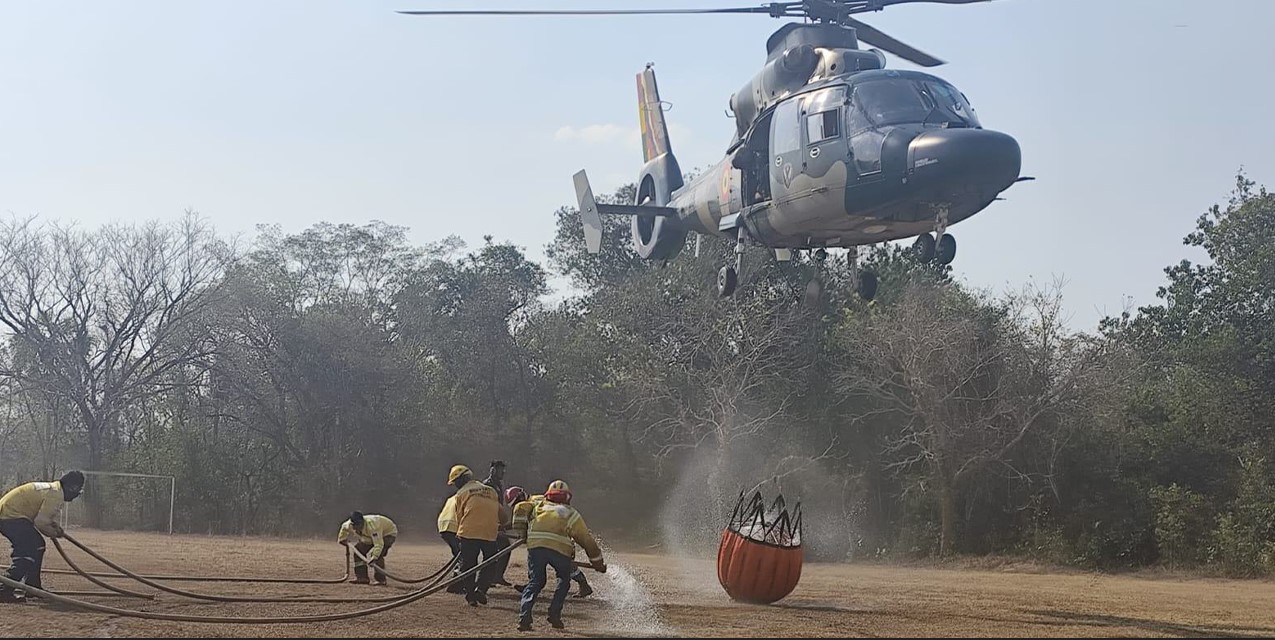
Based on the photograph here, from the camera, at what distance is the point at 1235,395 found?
33.8 meters

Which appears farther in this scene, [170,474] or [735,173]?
[170,474]

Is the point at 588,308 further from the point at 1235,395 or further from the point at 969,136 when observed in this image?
the point at 969,136

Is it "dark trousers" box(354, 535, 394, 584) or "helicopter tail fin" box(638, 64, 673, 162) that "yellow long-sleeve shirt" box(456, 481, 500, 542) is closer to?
"dark trousers" box(354, 535, 394, 584)

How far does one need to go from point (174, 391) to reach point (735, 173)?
97.2 feet

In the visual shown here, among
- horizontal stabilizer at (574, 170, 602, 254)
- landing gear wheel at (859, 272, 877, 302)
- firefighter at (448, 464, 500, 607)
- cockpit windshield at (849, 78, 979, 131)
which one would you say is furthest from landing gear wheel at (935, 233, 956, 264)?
horizontal stabilizer at (574, 170, 602, 254)

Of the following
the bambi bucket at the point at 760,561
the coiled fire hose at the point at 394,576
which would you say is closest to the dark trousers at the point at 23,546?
the coiled fire hose at the point at 394,576

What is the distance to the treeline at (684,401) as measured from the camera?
3316 cm

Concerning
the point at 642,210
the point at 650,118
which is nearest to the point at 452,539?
the point at 642,210

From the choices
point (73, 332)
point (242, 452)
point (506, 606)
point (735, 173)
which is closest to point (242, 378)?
point (242, 452)

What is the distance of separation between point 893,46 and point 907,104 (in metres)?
3.89

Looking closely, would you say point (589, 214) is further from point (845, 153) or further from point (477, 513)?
point (477, 513)

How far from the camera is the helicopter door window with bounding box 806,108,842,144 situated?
57.6ft

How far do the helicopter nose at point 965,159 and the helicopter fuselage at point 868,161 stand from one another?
1 cm

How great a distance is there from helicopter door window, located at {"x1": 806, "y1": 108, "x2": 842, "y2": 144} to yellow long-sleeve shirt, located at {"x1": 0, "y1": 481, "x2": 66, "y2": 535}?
429 inches
